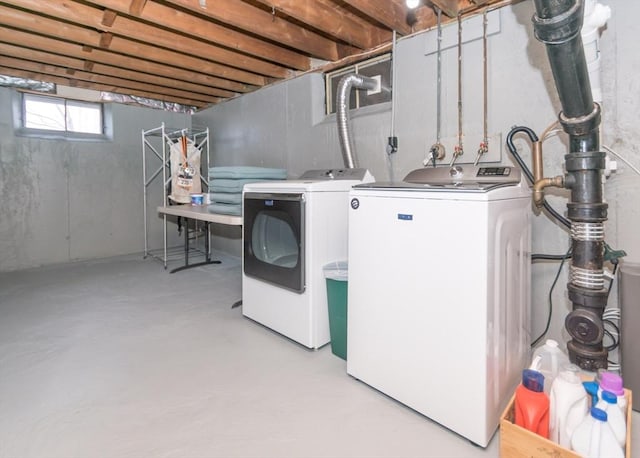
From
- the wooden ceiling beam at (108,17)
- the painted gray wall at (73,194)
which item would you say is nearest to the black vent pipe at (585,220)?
the wooden ceiling beam at (108,17)

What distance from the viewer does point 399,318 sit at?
158 centimetres

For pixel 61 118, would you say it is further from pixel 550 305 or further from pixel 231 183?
pixel 550 305

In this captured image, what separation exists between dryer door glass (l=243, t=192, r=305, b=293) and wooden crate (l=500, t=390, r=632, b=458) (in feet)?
4.05

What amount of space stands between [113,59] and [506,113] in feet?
11.5

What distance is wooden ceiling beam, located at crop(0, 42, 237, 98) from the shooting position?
3252 mm

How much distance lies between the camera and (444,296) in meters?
1.42

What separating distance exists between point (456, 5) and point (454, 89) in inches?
19.8

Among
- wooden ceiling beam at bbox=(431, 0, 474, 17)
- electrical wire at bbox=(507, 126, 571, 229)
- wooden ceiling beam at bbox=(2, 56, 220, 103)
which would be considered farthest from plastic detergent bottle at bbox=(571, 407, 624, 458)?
wooden ceiling beam at bbox=(2, 56, 220, 103)

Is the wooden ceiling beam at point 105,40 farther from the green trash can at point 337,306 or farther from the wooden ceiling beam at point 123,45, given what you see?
the green trash can at point 337,306

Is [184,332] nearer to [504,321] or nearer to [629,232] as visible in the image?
[504,321]

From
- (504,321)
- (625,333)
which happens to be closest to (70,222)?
(504,321)

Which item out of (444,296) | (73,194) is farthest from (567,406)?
(73,194)

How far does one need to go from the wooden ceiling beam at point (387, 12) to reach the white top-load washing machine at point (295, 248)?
1.04 metres

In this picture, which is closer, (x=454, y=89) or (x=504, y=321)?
(x=504, y=321)
